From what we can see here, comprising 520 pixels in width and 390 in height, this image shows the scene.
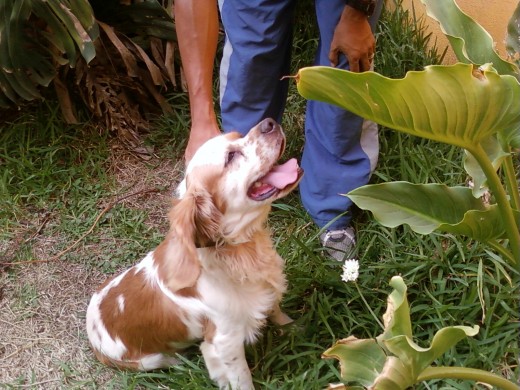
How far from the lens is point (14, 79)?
325cm

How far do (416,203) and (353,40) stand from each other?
0.75 meters

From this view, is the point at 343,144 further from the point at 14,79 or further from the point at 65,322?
the point at 14,79

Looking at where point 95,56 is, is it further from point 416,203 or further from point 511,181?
point 511,181

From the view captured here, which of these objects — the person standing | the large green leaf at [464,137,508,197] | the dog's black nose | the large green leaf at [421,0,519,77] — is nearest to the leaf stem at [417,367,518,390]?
the large green leaf at [464,137,508,197]

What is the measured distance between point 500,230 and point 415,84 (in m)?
0.75

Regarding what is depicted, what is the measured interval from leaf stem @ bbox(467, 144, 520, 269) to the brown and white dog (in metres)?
0.61

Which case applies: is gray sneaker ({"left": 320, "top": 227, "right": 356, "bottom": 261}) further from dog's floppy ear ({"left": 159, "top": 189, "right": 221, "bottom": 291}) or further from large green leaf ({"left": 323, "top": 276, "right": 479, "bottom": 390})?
large green leaf ({"left": 323, "top": 276, "right": 479, "bottom": 390})

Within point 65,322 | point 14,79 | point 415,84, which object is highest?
point 415,84

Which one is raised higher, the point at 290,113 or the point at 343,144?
the point at 343,144

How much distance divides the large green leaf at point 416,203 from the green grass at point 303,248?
48 cm

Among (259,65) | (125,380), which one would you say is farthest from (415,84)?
(125,380)

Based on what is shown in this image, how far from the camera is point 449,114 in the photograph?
1.49 m

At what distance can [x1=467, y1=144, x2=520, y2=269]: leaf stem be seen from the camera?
1.68 metres

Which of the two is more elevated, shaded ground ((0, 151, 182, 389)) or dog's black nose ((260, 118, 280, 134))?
dog's black nose ((260, 118, 280, 134))
